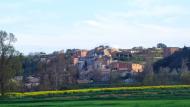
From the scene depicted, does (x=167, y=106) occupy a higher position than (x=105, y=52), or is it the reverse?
(x=105, y=52)

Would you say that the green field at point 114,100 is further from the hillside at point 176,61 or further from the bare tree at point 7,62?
the hillside at point 176,61

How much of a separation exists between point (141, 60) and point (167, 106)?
123653mm

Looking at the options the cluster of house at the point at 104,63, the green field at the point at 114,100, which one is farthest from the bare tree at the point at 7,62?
the cluster of house at the point at 104,63

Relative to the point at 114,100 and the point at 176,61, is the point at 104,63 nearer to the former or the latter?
the point at 176,61

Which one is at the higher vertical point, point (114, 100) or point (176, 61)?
point (176, 61)

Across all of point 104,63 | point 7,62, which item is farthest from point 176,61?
point 7,62

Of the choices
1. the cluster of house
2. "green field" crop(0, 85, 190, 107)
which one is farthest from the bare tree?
the cluster of house

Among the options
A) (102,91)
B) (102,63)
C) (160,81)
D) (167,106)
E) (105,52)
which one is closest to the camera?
(167,106)

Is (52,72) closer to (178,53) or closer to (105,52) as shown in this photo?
(178,53)

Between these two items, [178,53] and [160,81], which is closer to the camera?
[160,81]

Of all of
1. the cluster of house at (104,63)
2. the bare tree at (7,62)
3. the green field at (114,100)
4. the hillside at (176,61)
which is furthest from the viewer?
the cluster of house at (104,63)

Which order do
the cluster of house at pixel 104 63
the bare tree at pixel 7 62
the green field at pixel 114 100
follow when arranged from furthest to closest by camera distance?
1. the cluster of house at pixel 104 63
2. the bare tree at pixel 7 62
3. the green field at pixel 114 100

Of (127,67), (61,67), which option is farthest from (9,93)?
(127,67)

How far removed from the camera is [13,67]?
64.8 m
